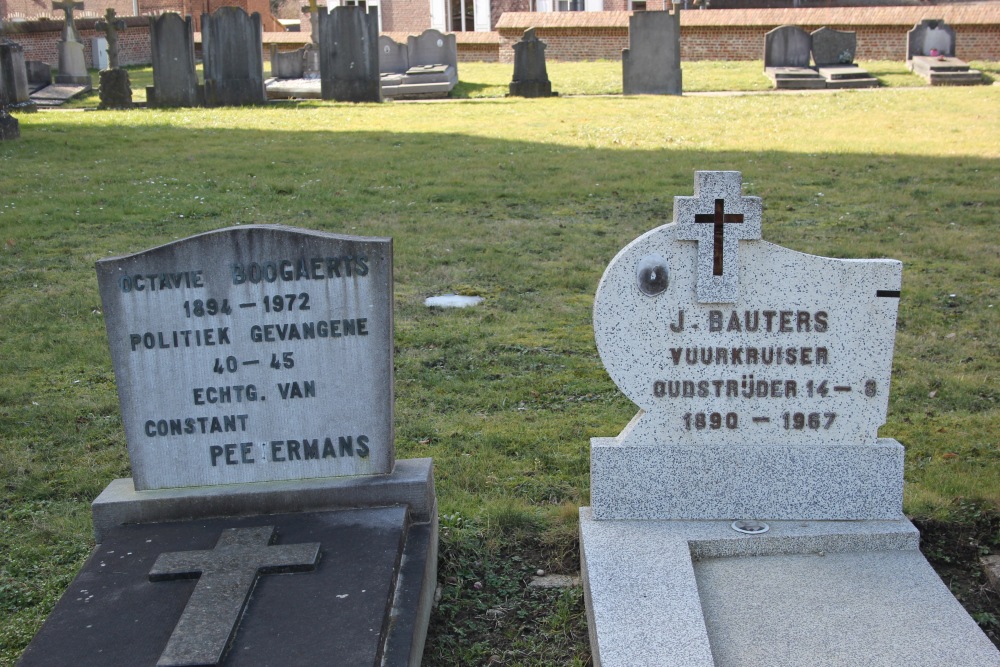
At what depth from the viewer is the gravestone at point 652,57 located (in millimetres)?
20547

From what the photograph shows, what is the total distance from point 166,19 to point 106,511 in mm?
17746

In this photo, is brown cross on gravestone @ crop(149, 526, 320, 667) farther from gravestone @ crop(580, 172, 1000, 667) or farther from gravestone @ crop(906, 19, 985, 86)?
gravestone @ crop(906, 19, 985, 86)

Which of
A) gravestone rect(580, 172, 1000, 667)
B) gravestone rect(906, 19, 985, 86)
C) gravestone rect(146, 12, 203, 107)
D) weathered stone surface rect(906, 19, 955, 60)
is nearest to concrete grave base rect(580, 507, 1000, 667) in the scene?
gravestone rect(580, 172, 1000, 667)

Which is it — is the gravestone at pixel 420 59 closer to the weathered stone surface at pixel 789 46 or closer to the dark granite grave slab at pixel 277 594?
the weathered stone surface at pixel 789 46

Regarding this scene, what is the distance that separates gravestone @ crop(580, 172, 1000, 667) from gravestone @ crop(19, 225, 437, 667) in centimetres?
83

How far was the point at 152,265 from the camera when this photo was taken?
3.91 metres

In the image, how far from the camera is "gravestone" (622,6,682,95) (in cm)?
2055

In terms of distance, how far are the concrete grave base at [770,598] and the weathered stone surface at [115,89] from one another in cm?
1879

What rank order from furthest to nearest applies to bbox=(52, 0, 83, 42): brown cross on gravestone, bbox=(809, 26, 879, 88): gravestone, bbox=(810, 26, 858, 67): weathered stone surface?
bbox=(52, 0, 83, 42): brown cross on gravestone
bbox=(810, 26, 858, 67): weathered stone surface
bbox=(809, 26, 879, 88): gravestone

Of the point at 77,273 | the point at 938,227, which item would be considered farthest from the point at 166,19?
the point at 938,227

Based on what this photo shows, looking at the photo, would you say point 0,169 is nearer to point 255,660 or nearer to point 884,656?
point 255,660

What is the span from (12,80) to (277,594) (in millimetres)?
17837

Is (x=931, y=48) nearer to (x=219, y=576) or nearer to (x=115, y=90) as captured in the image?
(x=115, y=90)

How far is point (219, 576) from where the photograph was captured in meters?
3.44
